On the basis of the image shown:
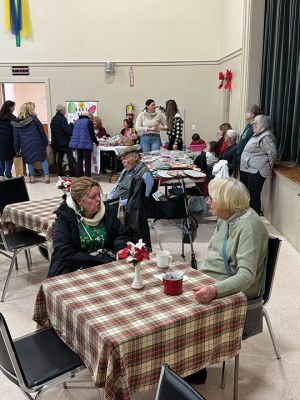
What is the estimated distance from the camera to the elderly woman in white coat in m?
4.81

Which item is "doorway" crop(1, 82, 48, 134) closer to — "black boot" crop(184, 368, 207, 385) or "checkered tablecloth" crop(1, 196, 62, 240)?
"checkered tablecloth" crop(1, 196, 62, 240)

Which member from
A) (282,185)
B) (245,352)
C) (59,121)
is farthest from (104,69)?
(245,352)

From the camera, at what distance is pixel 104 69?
8.92 metres

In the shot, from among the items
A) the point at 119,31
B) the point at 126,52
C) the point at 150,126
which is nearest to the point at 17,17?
the point at 119,31

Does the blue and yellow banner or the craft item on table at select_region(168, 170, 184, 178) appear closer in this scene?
the craft item on table at select_region(168, 170, 184, 178)

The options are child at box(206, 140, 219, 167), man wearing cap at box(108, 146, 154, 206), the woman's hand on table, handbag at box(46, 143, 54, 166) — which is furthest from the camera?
handbag at box(46, 143, 54, 166)

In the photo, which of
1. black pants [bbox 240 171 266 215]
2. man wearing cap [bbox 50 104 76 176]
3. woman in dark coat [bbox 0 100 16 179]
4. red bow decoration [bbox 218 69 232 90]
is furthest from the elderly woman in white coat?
woman in dark coat [bbox 0 100 16 179]

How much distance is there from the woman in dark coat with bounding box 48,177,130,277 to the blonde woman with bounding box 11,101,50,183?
5119 mm

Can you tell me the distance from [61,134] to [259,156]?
4.23 m

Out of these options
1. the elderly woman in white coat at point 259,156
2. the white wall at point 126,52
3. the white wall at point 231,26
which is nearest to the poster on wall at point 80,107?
the white wall at point 126,52

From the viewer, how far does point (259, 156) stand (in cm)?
486

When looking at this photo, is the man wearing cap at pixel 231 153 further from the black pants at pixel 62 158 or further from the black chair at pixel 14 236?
the black pants at pixel 62 158

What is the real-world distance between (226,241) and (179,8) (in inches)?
310

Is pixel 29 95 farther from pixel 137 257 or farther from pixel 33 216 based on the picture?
pixel 137 257
